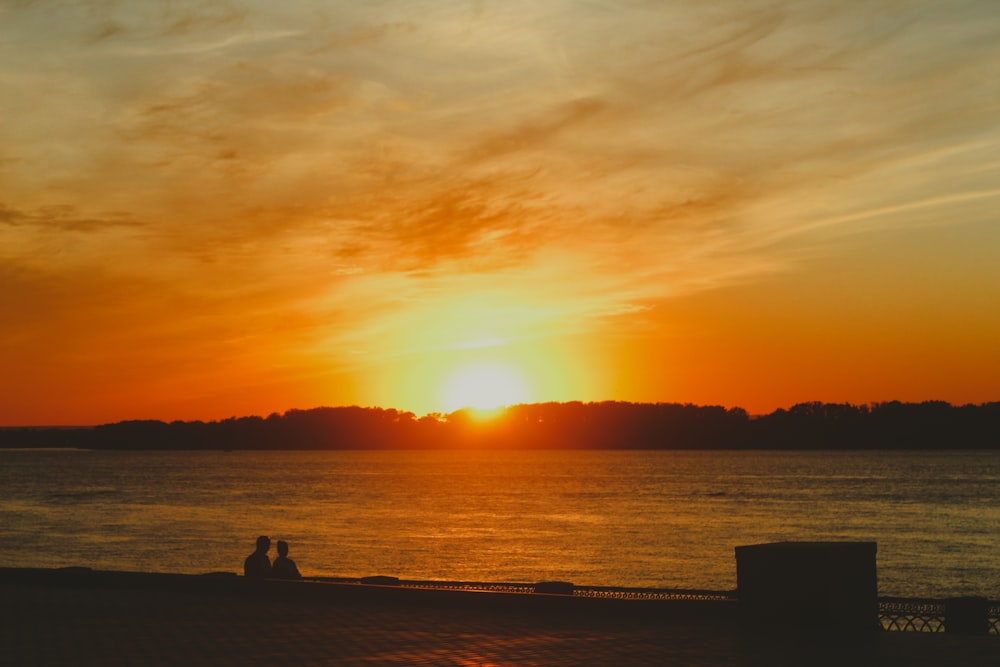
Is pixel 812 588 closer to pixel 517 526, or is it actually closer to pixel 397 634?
pixel 397 634

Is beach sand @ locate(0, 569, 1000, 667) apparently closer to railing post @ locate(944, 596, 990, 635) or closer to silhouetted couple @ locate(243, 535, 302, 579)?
silhouetted couple @ locate(243, 535, 302, 579)

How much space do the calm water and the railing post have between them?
3367 centimetres

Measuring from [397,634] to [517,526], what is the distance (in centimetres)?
7079

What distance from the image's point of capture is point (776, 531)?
79.6 meters

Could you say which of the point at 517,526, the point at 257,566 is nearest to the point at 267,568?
the point at 257,566

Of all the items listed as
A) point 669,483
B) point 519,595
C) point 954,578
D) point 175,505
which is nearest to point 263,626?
Answer: point 519,595

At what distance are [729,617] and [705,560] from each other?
153ft

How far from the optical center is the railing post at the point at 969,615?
14180mm

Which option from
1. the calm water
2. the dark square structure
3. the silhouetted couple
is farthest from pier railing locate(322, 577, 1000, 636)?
the calm water

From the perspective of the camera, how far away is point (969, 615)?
1418cm

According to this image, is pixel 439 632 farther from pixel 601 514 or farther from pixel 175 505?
pixel 175 505

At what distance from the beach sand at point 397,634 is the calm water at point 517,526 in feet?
116

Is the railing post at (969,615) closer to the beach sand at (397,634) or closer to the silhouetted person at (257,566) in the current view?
the beach sand at (397,634)

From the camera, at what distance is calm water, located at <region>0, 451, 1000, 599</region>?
5503 cm
